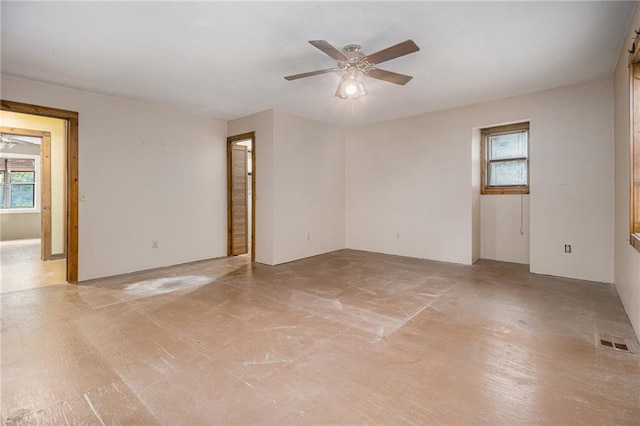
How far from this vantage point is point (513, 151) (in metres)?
5.26

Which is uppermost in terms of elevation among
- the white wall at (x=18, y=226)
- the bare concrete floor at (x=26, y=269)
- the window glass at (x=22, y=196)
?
the window glass at (x=22, y=196)

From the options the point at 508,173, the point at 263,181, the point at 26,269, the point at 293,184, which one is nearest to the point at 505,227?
the point at 508,173

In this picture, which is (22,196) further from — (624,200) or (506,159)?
(624,200)

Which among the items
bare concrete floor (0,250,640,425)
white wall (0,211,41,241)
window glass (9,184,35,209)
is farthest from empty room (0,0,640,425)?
window glass (9,184,35,209)

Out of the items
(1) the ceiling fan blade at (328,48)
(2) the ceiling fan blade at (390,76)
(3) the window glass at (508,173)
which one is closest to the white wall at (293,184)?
(2) the ceiling fan blade at (390,76)

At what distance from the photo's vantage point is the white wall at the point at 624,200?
2588mm

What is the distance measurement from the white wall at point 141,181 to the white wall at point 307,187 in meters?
1.35

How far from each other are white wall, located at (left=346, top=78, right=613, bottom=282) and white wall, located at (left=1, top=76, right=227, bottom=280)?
2878 millimetres

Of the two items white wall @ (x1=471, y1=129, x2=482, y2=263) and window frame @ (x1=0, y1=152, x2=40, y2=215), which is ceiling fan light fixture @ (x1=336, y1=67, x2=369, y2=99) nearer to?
white wall @ (x1=471, y1=129, x2=482, y2=263)

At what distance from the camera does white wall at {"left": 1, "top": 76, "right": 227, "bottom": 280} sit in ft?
13.9

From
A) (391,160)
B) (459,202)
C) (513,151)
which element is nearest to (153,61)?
(391,160)

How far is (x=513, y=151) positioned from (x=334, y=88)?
3330 millimetres

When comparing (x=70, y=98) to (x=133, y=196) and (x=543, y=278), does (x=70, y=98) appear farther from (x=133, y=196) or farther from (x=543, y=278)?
(x=543, y=278)

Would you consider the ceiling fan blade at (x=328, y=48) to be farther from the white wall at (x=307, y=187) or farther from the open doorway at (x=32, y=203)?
the open doorway at (x=32, y=203)
